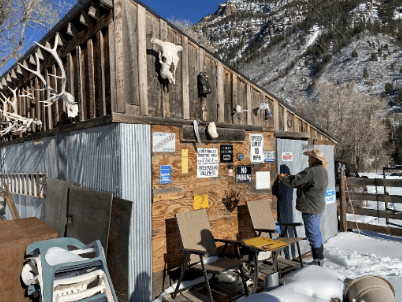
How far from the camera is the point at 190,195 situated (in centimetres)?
481

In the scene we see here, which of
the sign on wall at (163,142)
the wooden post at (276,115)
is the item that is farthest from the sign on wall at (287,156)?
the sign on wall at (163,142)

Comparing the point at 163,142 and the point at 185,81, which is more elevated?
the point at 185,81

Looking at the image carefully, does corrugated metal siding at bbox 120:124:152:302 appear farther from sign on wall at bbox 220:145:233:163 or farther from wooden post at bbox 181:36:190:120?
sign on wall at bbox 220:145:233:163

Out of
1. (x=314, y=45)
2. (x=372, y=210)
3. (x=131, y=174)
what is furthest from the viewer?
(x=314, y=45)

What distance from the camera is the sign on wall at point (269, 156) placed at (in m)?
6.13

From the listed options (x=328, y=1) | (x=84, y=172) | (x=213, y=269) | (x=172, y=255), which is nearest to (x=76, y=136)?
(x=84, y=172)

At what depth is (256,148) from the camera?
235 inches

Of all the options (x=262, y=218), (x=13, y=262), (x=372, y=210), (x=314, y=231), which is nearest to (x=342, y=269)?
(x=314, y=231)

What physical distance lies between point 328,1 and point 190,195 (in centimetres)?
14964

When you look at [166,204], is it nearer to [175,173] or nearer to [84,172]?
[175,173]

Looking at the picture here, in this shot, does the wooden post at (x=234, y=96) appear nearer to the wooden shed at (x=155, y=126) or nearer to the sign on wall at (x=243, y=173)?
the wooden shed at (x=155, y=126)

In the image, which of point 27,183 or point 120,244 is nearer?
point 120,244

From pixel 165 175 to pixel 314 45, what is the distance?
374 ft

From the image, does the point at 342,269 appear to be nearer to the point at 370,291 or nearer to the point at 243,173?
the point at 243,173
